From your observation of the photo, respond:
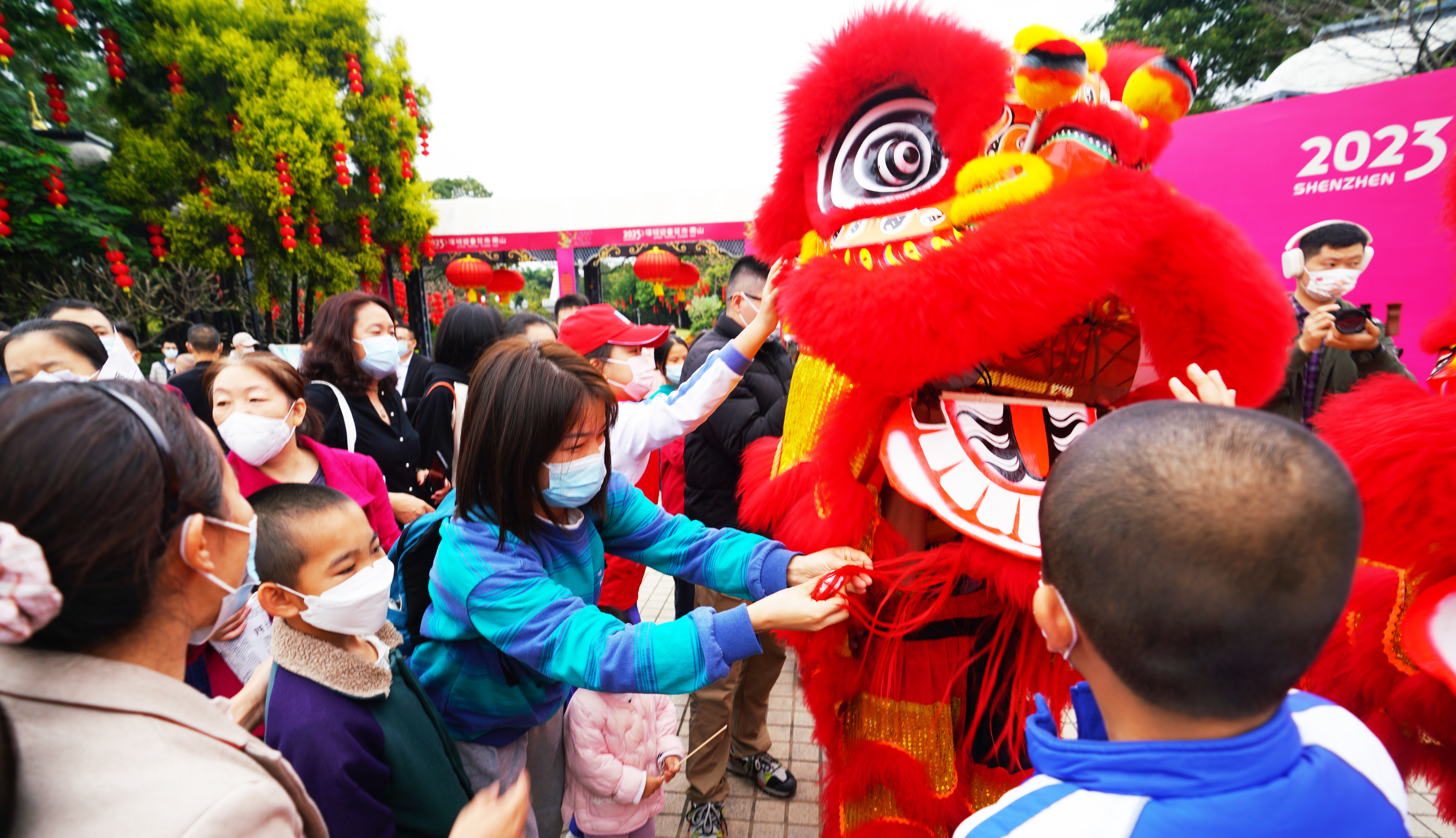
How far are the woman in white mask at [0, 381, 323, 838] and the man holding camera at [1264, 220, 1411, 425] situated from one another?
3253 mm

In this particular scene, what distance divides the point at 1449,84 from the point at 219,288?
16211 mm

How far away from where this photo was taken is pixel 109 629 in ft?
2.59

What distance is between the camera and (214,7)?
38.0 ft

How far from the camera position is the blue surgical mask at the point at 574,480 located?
61.5 inches

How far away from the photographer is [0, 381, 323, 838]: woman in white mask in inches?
27.5

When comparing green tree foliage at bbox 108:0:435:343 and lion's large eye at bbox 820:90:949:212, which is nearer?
lion's large eye at bbox 820:90:949:212

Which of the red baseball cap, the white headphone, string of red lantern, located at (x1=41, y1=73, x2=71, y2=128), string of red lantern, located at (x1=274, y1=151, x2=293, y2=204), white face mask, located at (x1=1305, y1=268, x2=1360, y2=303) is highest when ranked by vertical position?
string of red lantern, located at (x1=41, y1=73, x2=71, y2=128)

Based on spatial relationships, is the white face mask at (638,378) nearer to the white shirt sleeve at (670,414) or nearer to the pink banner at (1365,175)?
the white shirt sleeve at (670,414)

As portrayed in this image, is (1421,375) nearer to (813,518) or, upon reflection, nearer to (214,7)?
(813,518)

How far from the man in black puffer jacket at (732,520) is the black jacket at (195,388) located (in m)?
2.63

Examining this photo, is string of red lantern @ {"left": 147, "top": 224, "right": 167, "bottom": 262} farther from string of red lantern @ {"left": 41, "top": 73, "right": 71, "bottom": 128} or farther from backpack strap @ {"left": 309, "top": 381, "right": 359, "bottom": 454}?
backpack strap @ {"left": 309, "top": 381, "right": 359, "bottom": 454}

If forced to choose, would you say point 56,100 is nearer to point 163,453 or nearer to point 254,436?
point 254,436

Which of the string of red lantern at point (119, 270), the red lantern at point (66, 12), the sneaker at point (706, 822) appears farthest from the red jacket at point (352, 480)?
the red lantern at point (66, 12)

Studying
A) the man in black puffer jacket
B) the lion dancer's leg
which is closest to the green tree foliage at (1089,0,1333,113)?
the man in black puffer jacket
